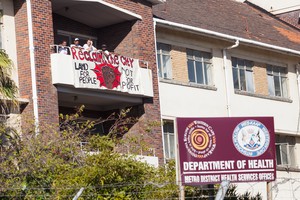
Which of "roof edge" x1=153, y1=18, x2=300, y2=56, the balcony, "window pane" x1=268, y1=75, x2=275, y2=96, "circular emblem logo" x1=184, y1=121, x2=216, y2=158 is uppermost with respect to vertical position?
"roof edge" x1=153, y1=18, x2=300, y2=56

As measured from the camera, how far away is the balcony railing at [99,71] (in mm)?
26734

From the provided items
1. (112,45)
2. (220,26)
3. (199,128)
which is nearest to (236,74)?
(220,26)

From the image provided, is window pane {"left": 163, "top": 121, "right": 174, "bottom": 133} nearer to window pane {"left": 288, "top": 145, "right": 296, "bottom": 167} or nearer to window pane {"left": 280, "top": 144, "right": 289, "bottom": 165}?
window pane {"left": 280, "top": 144, "right": 289, "bottom": 165}

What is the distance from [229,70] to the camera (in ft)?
116

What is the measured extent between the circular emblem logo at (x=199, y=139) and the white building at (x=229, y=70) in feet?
38.0

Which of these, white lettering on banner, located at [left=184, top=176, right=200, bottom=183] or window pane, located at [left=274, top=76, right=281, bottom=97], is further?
window pane, located at [left=274, top=76, right=281, bottom=97]

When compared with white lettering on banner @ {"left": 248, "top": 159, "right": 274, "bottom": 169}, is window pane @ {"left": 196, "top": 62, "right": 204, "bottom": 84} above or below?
above

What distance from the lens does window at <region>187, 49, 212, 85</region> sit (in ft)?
111

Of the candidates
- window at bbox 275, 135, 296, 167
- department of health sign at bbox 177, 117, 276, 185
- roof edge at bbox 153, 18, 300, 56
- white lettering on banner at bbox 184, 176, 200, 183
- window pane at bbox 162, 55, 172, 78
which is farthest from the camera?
window at bbox 275, 135, 296, 167

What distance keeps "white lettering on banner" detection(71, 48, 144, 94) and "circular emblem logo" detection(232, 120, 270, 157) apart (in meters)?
8.79

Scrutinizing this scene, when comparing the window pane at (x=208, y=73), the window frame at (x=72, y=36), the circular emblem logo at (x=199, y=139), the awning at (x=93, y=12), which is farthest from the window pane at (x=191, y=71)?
the circular emblem logo at (x=199, y=139)

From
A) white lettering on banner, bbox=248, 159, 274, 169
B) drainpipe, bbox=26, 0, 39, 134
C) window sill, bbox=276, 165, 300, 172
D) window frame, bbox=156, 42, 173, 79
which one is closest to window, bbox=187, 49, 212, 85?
window frame, bbox=156, 42, 173, 79

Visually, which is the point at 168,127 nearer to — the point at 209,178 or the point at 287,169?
the point at 287,169

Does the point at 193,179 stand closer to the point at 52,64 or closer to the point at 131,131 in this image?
the point at 52,64
